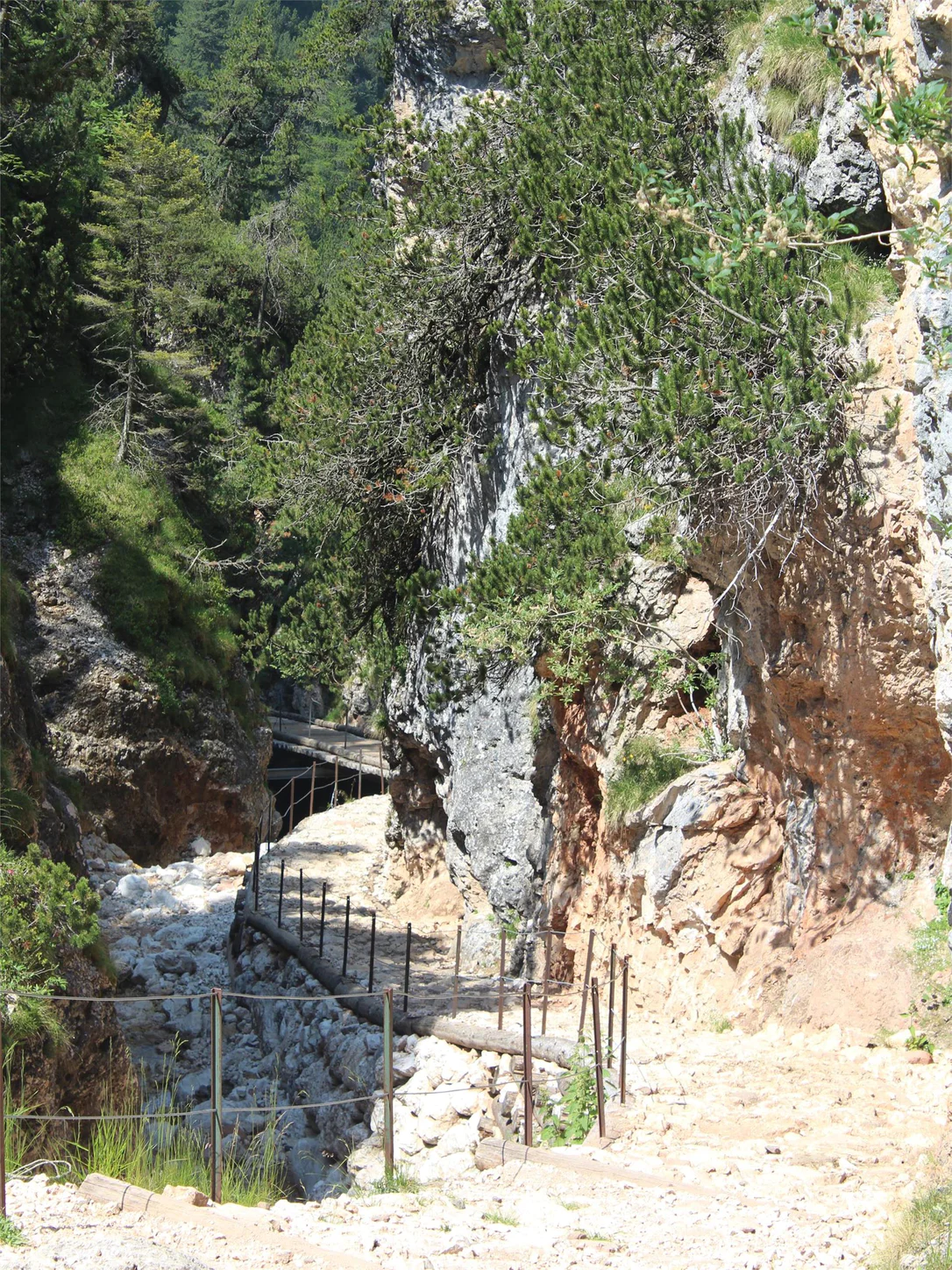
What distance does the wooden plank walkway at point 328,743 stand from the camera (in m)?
25.7

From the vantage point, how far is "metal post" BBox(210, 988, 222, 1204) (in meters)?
→ 5.28

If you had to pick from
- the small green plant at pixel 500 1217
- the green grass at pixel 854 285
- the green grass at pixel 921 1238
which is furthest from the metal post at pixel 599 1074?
the green grass at pixel 854 285

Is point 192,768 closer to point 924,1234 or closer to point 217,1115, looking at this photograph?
point 217,1115

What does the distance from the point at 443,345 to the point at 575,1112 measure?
333 inches

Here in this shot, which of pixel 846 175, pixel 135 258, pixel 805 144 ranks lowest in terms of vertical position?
pixel 846 175

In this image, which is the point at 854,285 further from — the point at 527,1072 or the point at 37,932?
the point at 37,932

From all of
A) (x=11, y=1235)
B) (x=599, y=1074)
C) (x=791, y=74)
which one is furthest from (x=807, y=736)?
(x=11, y=1235)

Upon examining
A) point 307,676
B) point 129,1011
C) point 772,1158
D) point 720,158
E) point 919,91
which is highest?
point 720,158

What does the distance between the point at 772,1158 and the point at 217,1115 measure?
8.70ft

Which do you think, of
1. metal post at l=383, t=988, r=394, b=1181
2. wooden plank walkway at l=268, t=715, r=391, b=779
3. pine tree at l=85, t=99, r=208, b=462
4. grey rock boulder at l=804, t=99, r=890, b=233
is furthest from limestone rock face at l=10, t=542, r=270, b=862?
grey rock boulder at l=804, t=99, r=890, b=233

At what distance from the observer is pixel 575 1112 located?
22.0 ft

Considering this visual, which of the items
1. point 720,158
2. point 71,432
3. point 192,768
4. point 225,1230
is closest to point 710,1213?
point 225,1230

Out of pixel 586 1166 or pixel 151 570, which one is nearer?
pixel 586 1166

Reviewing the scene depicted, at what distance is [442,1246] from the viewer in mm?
4641
